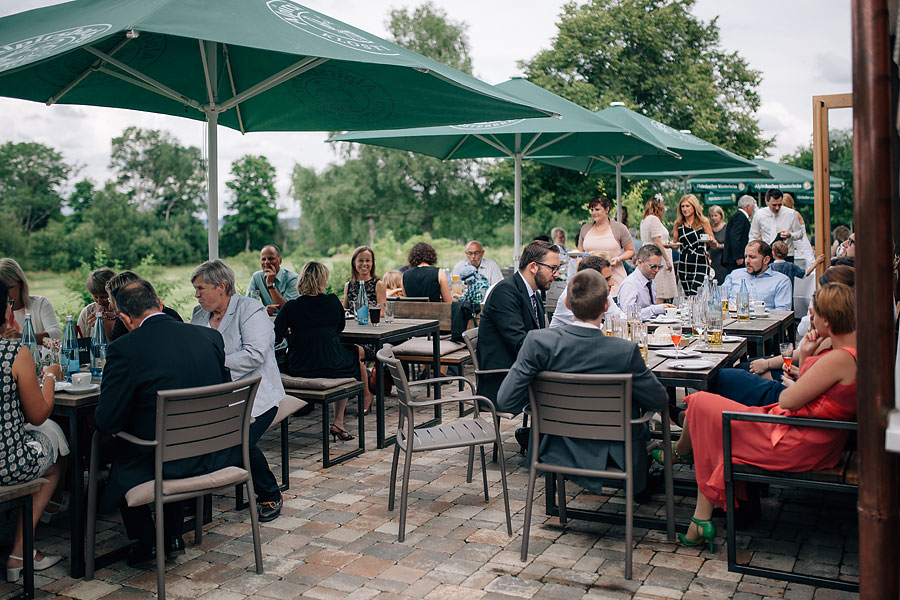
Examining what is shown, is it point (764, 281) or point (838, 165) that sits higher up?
point (838, 165)

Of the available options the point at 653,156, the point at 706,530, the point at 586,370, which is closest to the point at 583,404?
the point at 586,370

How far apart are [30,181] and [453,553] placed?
916 inches

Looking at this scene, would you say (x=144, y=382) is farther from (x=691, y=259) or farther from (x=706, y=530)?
(x=691, y=259)

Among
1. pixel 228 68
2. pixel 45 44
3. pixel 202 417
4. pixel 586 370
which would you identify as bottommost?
pixel 202 417

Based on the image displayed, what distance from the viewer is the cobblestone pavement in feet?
11.2

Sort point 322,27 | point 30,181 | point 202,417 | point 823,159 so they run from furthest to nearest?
1. point 30,181
2. point 823,159
3. point 322,27
4. point 202,417

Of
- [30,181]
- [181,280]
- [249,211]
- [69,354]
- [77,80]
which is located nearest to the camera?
[69,354]

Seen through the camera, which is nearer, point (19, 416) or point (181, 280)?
point (19, 416)

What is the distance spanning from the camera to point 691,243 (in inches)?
369

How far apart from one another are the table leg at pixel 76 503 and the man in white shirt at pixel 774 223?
906 cm

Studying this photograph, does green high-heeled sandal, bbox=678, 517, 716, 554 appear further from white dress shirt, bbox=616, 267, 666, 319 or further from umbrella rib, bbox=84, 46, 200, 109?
umbrella rib, bbox=84, 46, 200, 109

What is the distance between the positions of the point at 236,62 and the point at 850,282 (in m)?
4.01

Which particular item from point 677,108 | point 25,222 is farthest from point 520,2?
point 25,222

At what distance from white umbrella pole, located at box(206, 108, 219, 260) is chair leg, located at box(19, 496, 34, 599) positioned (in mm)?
1952
